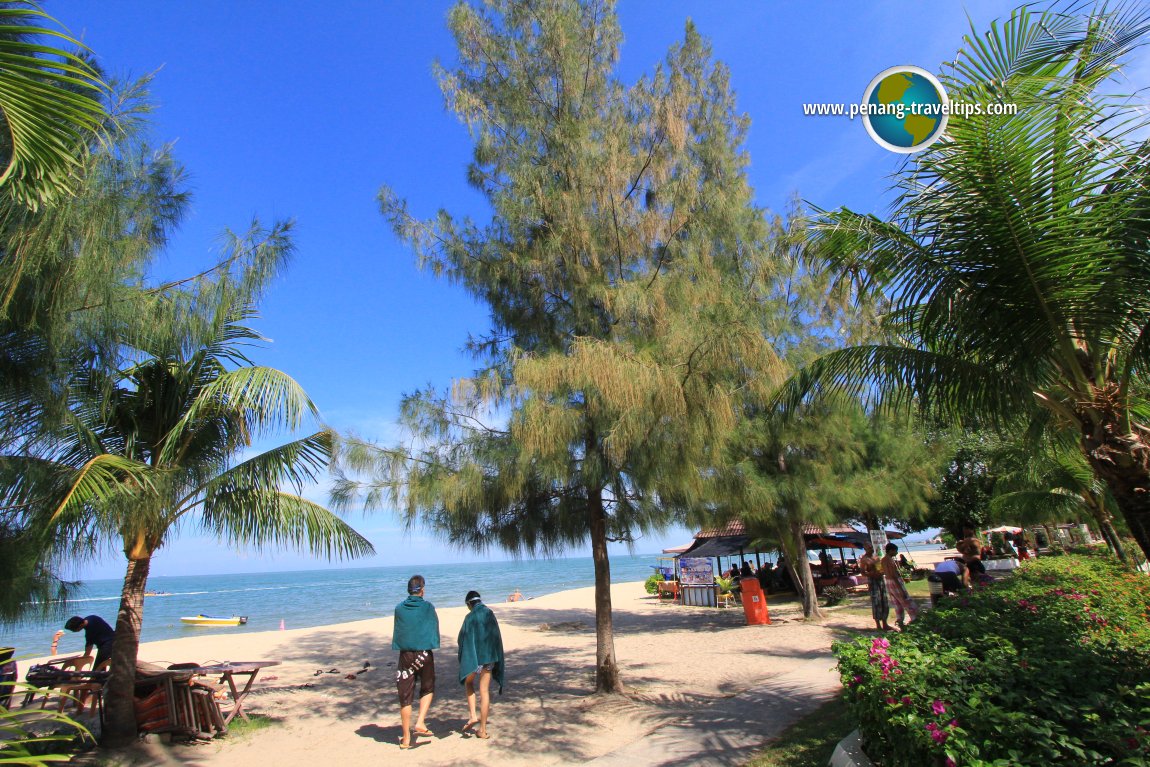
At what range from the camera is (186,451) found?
7.17 m

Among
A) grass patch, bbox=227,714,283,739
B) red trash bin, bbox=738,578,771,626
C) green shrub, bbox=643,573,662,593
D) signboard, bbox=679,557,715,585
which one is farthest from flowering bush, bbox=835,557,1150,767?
green shrub, bbox=643,573,662,593

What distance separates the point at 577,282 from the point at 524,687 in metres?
5.66

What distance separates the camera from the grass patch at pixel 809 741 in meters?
4.71

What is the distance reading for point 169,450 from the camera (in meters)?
6.89

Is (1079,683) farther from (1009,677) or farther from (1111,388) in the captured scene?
(1111,388)

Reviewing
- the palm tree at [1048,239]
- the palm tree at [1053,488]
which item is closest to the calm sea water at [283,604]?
the palm tree at [1048,239]

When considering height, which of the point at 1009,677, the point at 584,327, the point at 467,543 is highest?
the point at 584,327

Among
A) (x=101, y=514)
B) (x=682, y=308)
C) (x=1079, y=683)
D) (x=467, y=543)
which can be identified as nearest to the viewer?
(x=1079, y=683)

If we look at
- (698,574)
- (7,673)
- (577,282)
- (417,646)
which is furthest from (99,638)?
(698,574)

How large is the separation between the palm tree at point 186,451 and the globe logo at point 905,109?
5698mm

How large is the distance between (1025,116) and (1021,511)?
1769 cm

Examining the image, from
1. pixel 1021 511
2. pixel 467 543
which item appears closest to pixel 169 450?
pixel 467 543

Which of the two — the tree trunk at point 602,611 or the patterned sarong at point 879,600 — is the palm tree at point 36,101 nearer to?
the tree trunk at point 602,611

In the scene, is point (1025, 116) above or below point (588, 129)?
below
